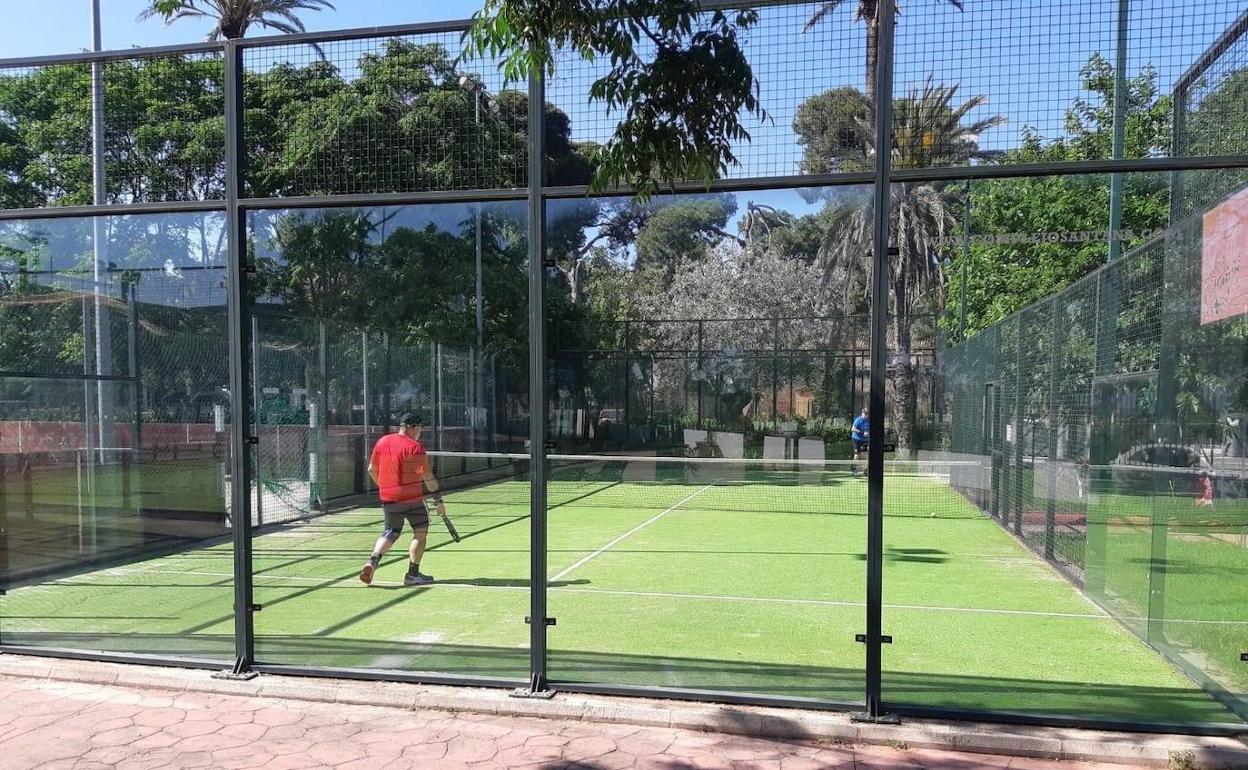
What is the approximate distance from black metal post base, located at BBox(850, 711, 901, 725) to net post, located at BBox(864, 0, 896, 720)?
5 cm

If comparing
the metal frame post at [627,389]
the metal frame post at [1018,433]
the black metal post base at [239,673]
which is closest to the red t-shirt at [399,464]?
the metal frame post at [627,389]

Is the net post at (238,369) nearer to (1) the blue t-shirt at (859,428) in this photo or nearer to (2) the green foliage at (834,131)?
(2) the green foliage at (834,131)

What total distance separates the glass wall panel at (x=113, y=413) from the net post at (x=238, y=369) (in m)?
2.78

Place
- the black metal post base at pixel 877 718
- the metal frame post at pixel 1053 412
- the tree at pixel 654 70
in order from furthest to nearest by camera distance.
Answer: the metal frame post at pixel 1053 412, the black metal post base at pixel 877 718, the tree at pixel 654 70

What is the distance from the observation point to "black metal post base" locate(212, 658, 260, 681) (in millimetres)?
5418

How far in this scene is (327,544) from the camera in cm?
881

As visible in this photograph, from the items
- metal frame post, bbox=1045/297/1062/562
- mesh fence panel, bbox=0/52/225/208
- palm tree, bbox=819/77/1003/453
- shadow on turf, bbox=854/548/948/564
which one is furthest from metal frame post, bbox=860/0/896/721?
metal frame post, bbox=1045/297/1062/562

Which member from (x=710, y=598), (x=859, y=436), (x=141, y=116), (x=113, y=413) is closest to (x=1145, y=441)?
(x=859, y=436)

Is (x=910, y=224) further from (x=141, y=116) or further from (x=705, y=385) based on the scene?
(x=141, y=116)

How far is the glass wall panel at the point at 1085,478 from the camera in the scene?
16.9ft

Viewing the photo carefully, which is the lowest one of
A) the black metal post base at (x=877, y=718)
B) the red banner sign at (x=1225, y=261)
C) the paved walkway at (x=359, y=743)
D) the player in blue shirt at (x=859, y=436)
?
the paved walkway at (x=359, y=743)

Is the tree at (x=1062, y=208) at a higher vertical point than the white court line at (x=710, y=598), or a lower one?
higher

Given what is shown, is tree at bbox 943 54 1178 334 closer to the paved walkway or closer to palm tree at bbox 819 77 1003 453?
palm tree at bbox 819 77 1003 453

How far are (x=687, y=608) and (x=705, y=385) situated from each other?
6.95 feet
